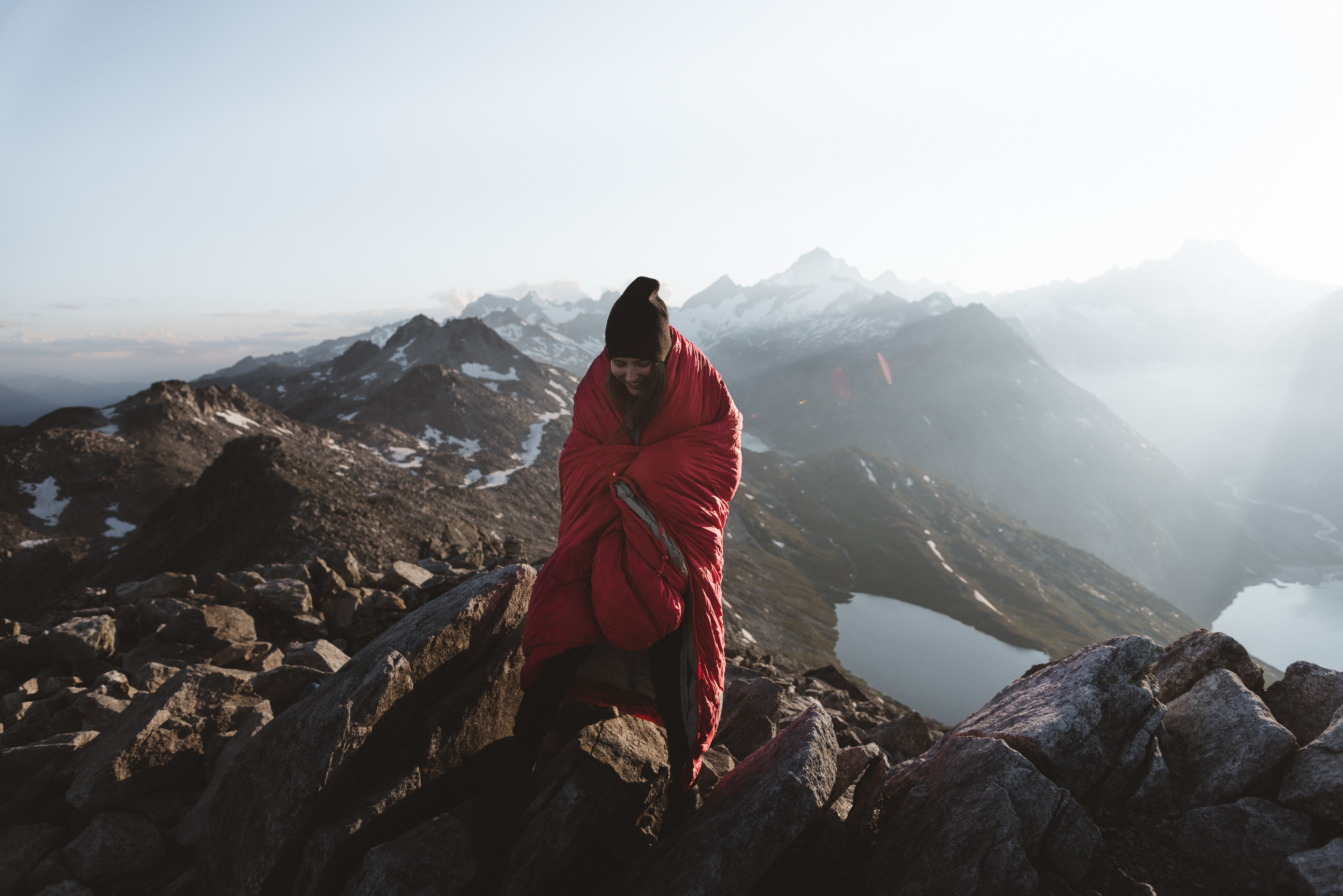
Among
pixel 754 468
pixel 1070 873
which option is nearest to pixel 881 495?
pixel 754 468

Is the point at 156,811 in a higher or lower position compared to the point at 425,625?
lower

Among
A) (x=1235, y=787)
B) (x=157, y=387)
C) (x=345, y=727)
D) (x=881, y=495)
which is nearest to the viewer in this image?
(x=345, y=727)

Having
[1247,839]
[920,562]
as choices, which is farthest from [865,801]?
[920,562]

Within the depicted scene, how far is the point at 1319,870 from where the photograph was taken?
5.06 m

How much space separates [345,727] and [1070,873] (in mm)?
7173

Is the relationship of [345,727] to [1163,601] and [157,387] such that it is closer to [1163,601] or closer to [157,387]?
[157,387]

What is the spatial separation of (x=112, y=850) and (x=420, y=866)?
12.5 ft

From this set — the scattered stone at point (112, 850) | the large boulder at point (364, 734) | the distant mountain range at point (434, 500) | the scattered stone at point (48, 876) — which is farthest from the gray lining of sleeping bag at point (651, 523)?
the distant mountain range at point (434, 500)

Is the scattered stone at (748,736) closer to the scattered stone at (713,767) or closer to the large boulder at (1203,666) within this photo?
the scattered stone at (713,767)

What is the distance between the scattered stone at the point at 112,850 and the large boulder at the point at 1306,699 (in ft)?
42.8

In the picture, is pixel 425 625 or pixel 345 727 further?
pixel 425 625

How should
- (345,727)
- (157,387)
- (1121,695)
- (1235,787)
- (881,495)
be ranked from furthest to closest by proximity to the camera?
1. (881,495)
2. (157,387)
3. (1121,695)
4. (1235,787)
5. (345,727)

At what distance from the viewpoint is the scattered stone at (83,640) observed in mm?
9750

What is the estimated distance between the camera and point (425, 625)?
647 cm
